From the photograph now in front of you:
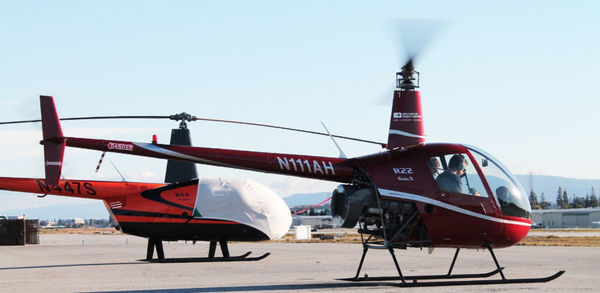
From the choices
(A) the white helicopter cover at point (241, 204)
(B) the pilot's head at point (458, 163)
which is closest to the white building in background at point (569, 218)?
(A) the white helicopter cover at point (241, 204)

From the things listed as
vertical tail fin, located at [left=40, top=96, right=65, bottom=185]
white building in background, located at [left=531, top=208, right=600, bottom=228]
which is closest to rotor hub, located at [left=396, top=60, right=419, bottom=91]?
vertical tail fin, located at [left=40, top=96, right=65, bottom=185]

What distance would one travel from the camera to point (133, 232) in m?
25.4

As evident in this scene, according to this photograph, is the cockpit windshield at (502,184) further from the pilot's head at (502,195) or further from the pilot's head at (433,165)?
the pilot's head at (433,165)

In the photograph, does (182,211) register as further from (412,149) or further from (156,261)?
(412,149)

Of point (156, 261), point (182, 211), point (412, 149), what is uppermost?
point (412, 149)

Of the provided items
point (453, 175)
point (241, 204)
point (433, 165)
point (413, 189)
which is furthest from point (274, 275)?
point (241, 204)

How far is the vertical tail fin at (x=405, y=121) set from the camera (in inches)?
712

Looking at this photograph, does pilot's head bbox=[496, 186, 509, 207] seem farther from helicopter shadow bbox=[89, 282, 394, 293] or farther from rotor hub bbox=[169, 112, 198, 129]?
rotor hub bbox=[169, 112, 198, 129]

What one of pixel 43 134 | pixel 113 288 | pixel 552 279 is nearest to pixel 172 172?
pixel 43 134

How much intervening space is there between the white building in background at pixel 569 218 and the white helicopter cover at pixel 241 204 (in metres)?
111

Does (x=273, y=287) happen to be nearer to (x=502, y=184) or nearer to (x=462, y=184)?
(x=462, y=184)

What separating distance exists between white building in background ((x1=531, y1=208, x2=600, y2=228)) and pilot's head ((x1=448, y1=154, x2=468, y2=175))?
118783mm

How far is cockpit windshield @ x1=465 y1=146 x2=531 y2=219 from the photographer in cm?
1695

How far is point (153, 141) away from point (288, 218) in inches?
402
